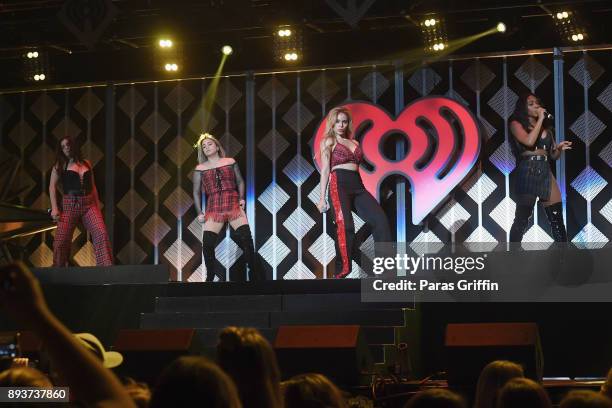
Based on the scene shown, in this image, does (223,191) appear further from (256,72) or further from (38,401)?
(38,401)

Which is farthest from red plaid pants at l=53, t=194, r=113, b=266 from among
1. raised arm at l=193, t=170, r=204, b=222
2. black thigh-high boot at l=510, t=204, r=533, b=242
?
black thigh-high boot at l=510, t=204, r=533, b=242

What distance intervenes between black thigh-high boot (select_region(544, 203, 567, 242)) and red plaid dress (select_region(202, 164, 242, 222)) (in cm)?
361

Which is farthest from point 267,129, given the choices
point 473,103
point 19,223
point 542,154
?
point 19,223

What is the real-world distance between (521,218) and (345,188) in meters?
2.03

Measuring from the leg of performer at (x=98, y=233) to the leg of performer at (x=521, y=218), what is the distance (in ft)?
16.0

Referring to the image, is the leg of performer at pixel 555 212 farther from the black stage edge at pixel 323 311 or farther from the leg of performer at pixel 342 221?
the leg of performer at pixel 342 221

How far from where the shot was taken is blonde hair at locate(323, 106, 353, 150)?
11.6 m

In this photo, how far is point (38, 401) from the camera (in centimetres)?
211

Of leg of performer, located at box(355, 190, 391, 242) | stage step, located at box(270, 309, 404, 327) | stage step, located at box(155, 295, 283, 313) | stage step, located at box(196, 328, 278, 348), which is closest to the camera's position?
stage step, located at box(196, 328, 278, 348)

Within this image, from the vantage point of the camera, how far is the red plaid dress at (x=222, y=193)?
38.8ft

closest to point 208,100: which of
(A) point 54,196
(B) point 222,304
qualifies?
(A) point 54,196

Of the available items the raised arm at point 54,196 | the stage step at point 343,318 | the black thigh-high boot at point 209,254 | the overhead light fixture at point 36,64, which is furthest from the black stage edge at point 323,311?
the overhead light fixture at point 36,64

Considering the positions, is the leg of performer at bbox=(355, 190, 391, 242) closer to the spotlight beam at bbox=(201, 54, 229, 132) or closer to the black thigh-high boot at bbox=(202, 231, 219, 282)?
the black thigh-high boot at bbox=(202, 231, 219, 282)

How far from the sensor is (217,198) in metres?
11.9
